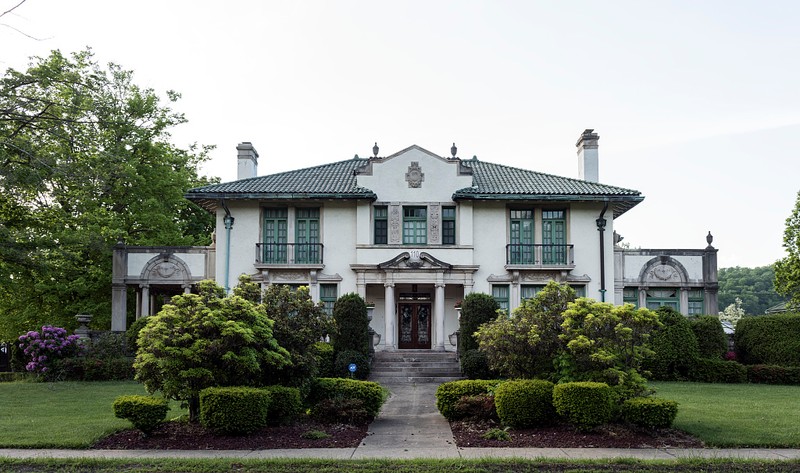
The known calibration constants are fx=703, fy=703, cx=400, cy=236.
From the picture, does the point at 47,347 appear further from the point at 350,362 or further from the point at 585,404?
the point at 585,404

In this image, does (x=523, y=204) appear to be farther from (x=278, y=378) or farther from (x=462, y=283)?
(x=278, y=378)

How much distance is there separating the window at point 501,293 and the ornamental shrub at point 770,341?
822 cm

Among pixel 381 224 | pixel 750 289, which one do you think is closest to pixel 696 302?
pixel 381 224

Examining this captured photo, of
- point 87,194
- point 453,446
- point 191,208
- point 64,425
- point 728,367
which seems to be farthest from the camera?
point 191,208

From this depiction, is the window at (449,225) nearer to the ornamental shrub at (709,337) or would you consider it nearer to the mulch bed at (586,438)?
the ornamental shrub at (709,337)

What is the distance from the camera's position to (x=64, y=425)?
42.3 ft

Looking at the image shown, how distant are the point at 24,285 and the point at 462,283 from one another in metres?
18.8

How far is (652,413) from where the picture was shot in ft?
39.7

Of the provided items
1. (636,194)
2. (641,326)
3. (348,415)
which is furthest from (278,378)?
(636,194)

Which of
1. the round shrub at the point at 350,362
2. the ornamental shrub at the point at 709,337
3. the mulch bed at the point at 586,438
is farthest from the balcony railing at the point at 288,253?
the mulch bed at the point at 586,438

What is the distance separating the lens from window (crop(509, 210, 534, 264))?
2739 centimetres

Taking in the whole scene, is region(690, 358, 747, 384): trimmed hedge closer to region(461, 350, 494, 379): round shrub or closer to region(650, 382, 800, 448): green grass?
region(650, 382, 800, 448): green grass

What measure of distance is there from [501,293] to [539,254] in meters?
2.11

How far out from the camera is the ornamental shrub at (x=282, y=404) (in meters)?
12.6
